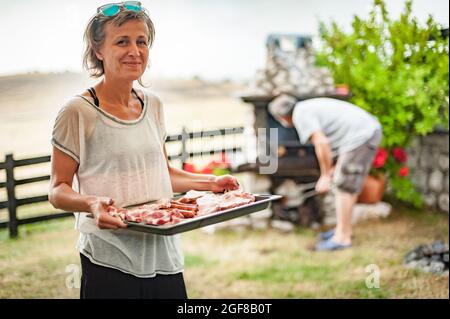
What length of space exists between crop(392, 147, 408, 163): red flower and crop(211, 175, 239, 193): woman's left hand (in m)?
2.75

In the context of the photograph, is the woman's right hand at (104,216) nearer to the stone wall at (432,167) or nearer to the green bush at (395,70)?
the green bush at (395,70)

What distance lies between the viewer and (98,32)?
3.97 ft

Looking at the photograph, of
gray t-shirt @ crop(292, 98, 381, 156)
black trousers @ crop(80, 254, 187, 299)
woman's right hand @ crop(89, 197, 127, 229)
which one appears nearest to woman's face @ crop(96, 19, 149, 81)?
woman's right hand @ crop(89, 197, 127, 229)

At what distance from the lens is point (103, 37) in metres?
1.21

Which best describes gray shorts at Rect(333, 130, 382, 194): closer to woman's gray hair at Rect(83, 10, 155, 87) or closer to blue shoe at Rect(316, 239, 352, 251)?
blue shoe at Rect(316, 239, 352, 251)

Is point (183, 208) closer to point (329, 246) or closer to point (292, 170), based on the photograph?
point (329, 246)

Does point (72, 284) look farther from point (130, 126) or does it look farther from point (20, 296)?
point (130, 126)

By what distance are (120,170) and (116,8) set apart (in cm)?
33

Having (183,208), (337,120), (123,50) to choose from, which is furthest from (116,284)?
(337,120)

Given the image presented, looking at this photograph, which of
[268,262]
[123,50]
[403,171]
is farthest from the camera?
[403,171]

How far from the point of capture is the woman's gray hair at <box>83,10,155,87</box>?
1201 mm

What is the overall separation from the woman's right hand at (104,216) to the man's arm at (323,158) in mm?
2441

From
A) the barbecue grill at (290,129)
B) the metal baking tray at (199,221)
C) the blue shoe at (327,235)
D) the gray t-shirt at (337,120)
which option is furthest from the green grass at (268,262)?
the metal baking tray at (199,221)

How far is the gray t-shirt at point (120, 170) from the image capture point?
46.0 inches
